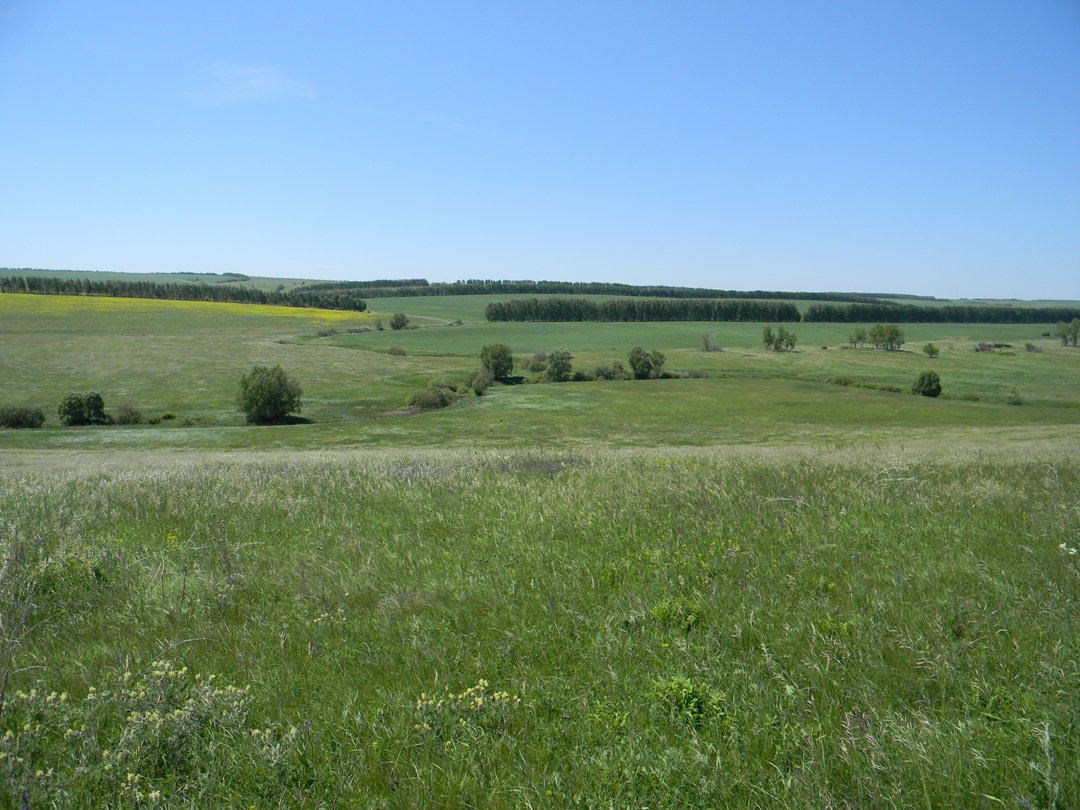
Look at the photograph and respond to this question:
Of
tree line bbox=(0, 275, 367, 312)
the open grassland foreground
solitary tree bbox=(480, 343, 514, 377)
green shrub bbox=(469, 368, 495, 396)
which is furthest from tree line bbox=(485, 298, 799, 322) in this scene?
the open grassland foreground

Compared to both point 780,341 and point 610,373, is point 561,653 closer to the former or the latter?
point 610,373

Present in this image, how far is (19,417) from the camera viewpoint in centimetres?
5731

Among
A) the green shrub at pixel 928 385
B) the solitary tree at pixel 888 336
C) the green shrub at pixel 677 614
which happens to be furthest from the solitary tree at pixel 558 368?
the green shrub at pixel 677 614

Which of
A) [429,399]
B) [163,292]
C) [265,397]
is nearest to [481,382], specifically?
[429,399]

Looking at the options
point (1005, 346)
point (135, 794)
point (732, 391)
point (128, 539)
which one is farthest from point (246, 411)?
point (1005, 346)

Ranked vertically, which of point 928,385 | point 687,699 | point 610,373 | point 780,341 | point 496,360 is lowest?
point 610,373

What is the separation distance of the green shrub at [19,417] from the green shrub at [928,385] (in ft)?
313

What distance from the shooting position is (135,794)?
293 cm

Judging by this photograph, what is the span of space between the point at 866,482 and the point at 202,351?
9691 cm

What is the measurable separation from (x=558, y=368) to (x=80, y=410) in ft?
178

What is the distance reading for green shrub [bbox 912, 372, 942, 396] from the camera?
82875 mm

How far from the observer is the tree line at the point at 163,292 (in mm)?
151125

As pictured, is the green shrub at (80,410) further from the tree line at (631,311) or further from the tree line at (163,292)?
the tree line at (631,311)

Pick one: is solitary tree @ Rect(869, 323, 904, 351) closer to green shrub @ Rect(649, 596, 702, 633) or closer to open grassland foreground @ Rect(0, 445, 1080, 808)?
open grassland foreground @ Rect(0, 445, 1080, 808)
